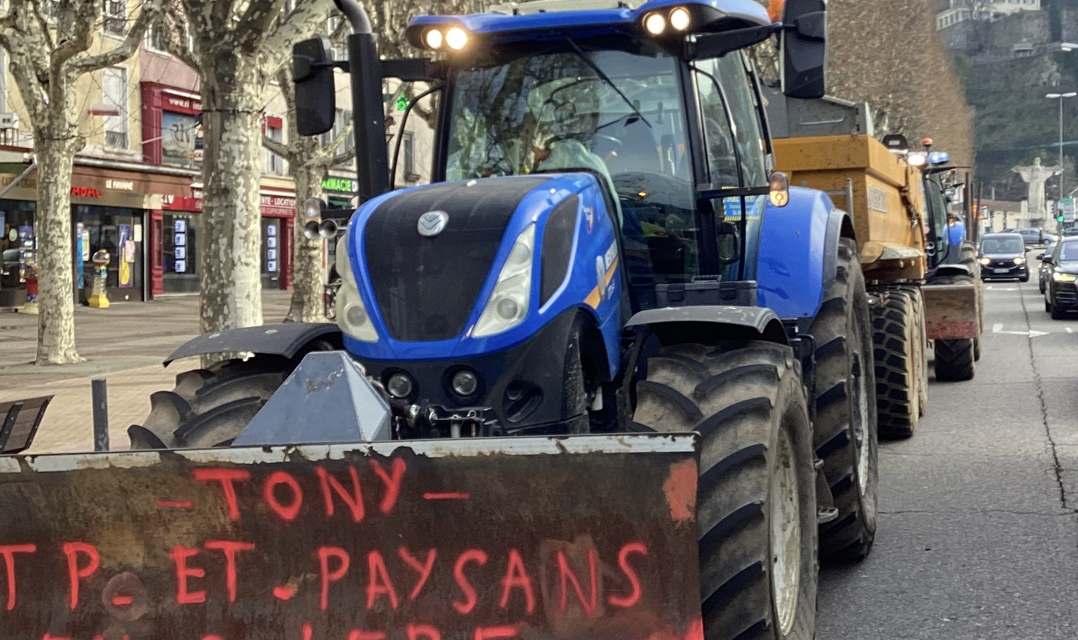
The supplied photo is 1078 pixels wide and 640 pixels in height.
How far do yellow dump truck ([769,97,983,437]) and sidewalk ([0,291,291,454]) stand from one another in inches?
227

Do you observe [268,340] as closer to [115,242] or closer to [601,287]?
[601,287]

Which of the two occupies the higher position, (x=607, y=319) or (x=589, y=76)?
(x=589, y=76)

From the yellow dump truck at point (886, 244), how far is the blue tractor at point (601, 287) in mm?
3777

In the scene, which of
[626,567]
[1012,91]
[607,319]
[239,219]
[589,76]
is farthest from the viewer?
[1012,91]

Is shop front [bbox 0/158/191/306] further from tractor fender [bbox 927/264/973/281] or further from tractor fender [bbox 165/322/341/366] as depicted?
tractor fender [bbox 165/322/341/366]

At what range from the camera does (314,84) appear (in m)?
5.61

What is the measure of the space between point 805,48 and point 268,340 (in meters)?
2.33

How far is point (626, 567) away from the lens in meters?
3.59

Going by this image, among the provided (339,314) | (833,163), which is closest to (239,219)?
(833,163)

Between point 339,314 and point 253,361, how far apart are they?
0.48 metres

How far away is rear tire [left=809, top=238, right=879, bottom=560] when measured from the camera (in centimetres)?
581

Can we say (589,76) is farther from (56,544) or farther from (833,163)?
(833,163)

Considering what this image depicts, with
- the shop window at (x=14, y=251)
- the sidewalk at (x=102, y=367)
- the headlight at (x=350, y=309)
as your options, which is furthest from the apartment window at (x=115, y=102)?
the headlight at (x=350, y=309)

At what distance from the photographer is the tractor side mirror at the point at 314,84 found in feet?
18.3
